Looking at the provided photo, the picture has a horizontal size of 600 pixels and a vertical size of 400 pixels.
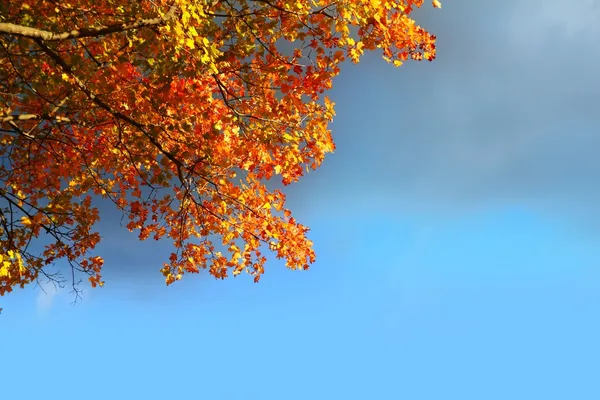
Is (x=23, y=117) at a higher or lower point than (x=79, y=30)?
lower

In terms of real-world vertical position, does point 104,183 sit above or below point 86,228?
above

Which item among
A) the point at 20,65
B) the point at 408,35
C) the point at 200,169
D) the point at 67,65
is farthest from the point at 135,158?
the point at 408,35

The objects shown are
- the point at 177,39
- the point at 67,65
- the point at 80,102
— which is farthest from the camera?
the point at 80,102

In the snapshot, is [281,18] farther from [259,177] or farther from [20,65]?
[20,65]

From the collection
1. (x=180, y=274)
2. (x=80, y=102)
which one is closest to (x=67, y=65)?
(x=80, y=102)

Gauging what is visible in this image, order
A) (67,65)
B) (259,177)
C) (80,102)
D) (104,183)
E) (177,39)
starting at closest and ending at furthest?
(177,39) < (67,65) < (80,102) < (259,177) < (104,183)

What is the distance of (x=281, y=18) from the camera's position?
9266 millimetres

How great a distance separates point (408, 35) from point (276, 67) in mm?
2773

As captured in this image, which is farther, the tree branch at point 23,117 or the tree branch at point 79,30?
the tree branch at point 23,117

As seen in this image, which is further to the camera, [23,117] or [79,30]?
[23,117]

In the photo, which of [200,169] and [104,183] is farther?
[104,183]

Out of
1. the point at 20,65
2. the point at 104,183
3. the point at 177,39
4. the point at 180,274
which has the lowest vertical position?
the point at 180,274

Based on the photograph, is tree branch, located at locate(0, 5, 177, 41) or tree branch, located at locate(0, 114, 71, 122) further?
tree branch, located at locate(0, 114, 71, 122)

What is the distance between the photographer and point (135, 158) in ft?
29.9
